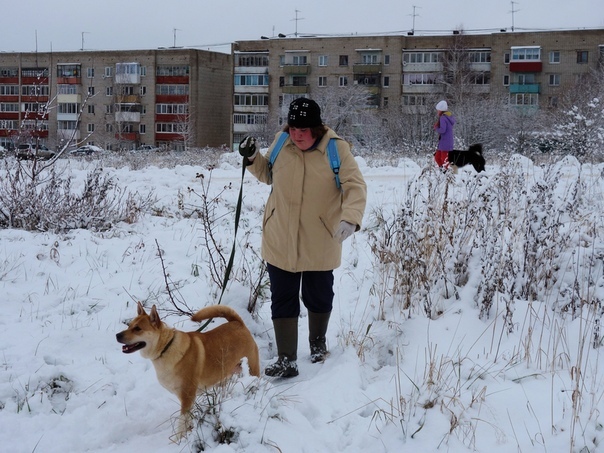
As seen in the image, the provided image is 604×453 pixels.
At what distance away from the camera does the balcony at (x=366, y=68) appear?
56.8 meters

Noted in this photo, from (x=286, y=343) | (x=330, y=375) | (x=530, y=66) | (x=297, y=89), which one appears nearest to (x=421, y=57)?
(x=530, y=66)

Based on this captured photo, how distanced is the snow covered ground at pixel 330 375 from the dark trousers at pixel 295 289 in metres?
0.41

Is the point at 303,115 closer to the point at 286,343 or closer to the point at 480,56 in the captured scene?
the point at 286,343

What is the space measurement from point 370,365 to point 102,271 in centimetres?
301

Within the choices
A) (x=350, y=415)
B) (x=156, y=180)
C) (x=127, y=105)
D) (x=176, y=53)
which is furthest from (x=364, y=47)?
(x=350, y=415)

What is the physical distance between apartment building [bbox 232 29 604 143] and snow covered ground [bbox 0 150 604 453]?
46.2 meters

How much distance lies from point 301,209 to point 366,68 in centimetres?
5528

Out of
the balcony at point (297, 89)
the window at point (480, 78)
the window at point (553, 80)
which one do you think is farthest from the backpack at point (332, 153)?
the balcony at point (297, 89)

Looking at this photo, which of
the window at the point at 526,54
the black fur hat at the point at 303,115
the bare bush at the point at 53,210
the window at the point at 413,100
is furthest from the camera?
the window at the point at 413,100

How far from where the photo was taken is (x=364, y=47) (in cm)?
5819

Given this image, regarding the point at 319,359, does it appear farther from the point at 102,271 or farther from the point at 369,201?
the point at 369,201

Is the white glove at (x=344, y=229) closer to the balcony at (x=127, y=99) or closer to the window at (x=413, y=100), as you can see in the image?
the window at (x=413, y=100)

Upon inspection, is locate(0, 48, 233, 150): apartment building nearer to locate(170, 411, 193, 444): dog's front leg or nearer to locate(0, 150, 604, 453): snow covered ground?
locate(0, 150, 604, 453): snow covered ground

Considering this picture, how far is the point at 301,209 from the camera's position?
416cm
